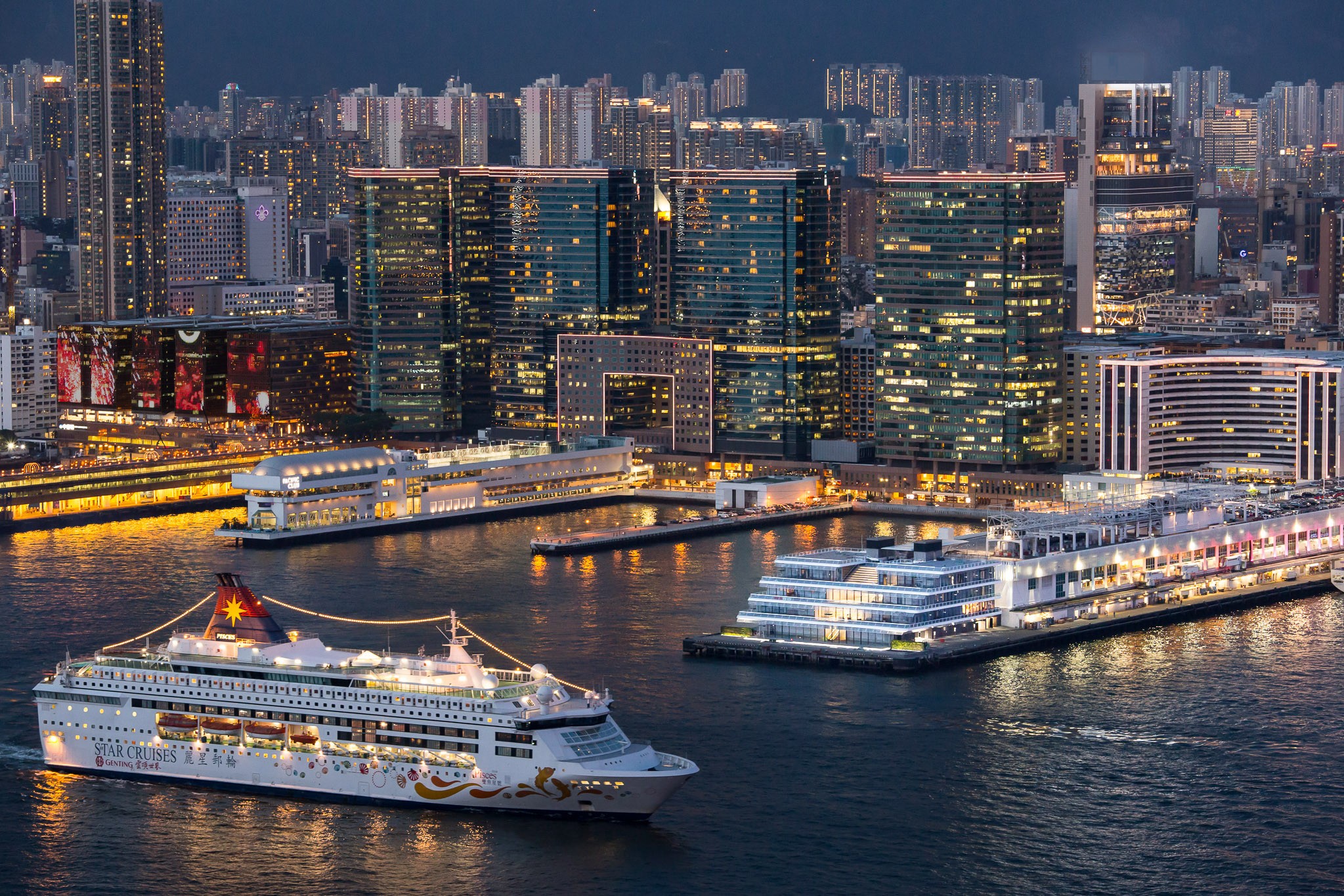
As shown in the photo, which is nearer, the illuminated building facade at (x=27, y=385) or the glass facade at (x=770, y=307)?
the glass facade at (x=770, y=307)

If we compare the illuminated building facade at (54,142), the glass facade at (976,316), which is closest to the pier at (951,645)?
the glass facade at (976,316)

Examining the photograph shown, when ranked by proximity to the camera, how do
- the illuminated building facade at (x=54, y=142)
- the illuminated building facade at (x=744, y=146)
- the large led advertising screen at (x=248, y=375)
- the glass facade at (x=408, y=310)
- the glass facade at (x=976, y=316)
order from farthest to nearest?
the illuminated building facade at (x=54, y=142), the illuminated building facade at (x=744, y=146), the large led advertising screen at (x=248, y=375), the glass facade at (x=408, y=310), the glass facade at (x=976, y=316)

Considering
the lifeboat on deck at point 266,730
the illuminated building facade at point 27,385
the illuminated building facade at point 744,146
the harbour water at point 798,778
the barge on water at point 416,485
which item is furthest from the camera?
the illuminated building facade at point 744,146

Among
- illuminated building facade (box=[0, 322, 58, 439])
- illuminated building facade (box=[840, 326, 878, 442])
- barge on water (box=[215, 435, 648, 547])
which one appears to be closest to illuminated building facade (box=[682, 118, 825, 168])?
illuminated building facade (box=[840, 326, 878, 442])

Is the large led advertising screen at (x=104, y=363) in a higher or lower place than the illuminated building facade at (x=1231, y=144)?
lower

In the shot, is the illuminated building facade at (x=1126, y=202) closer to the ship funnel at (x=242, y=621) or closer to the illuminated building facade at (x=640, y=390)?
the illuminated building facade at (x=640, y=390)

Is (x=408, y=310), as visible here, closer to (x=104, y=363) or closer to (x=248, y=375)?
(x=248, y=375)

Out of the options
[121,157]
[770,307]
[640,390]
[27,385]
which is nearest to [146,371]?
[27,385]
